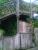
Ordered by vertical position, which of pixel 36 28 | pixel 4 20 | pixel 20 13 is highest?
pixel 20 13

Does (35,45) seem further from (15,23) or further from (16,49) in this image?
(15,23)

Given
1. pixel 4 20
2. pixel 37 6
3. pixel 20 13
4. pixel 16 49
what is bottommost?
pixel 16 49

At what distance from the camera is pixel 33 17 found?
1.88 metres

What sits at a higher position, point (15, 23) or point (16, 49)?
point (15, 23)

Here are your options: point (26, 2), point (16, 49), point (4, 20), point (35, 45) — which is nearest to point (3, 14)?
point (4, 20)

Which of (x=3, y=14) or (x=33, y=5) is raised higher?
(x=33, y=5)

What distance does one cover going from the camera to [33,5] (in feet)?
6.21

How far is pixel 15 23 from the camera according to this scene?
5.81 ft

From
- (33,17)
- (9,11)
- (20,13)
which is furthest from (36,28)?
(9,11)

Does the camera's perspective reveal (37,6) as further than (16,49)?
Yes

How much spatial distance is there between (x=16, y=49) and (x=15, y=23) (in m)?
0.40

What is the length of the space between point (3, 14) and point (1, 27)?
20 cm

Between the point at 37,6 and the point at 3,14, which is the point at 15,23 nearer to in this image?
the point at 3,14

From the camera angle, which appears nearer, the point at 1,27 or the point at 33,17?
the point at 1,27
